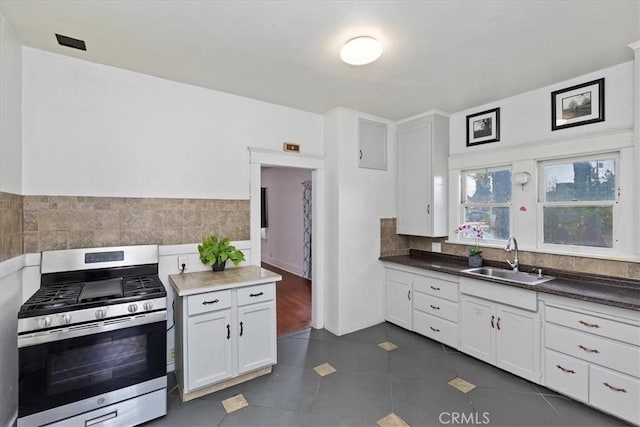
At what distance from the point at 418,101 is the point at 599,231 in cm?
199

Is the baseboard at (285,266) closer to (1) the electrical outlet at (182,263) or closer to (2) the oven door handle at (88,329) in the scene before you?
(1) the electrical outlet at (182,263)

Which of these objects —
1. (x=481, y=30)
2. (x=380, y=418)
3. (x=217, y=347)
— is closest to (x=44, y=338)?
(x=217, y=347)

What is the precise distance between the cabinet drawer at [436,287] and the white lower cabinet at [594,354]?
0.78m

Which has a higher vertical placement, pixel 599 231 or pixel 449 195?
pixel 449 195

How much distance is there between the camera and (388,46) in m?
2.08

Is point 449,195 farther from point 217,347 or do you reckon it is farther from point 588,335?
point 217,347

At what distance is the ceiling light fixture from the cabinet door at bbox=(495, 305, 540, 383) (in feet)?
7.63

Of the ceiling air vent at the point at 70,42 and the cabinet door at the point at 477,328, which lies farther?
the cabinet door at the point at 477,328

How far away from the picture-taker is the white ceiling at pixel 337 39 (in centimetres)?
171

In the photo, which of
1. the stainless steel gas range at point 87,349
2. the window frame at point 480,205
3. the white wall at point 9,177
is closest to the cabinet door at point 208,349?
the stainless steel gas range at point 87,349

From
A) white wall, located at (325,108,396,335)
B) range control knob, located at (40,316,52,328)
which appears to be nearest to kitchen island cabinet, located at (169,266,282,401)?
range control knob, located at (40,316,52,328)

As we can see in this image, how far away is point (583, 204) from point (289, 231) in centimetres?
505

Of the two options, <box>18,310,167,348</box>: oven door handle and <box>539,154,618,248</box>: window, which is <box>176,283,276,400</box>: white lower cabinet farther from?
<box>539,154,618,248</box>: window

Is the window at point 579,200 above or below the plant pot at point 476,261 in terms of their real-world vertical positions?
above
